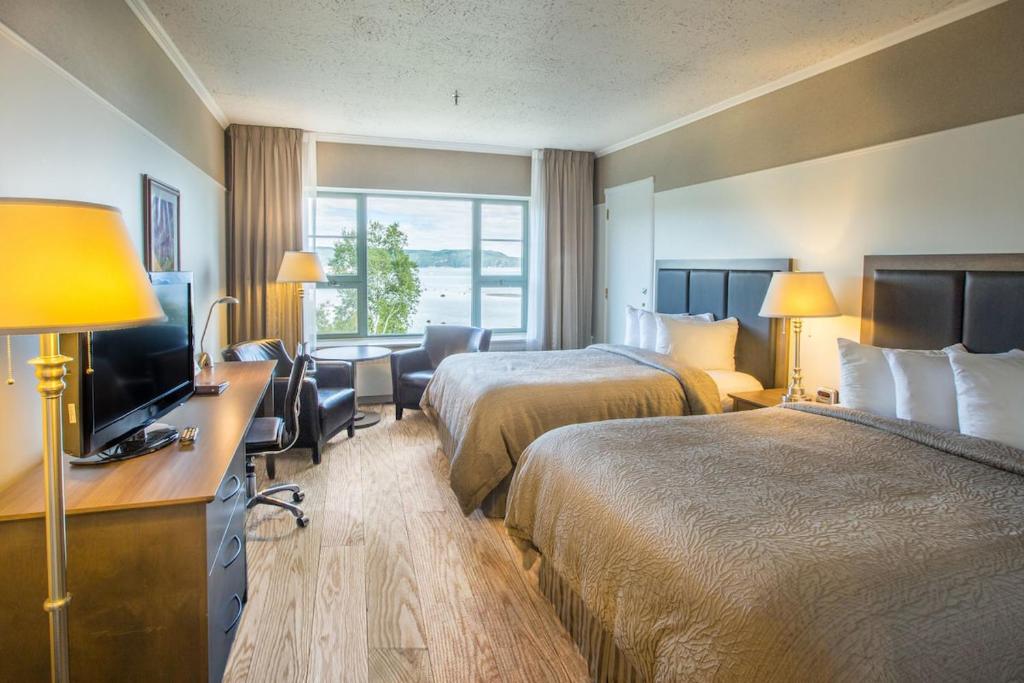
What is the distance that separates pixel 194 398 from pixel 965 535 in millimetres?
2975

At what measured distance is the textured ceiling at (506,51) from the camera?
296 centimetres

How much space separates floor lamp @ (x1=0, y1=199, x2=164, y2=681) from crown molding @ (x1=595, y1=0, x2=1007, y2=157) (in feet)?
11.8

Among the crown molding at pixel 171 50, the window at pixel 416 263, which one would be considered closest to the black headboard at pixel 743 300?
the window at pixel 416 263

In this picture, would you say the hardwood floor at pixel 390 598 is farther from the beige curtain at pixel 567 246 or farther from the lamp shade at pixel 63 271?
the beige curtain at pixel 567 246

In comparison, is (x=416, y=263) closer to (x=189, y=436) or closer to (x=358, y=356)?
(x=358, y=356)

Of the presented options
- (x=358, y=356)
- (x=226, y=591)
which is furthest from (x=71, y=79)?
(x=358, y=356)

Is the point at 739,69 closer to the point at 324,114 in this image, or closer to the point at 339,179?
the point at 324,114

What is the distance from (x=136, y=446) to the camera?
2.02 meters

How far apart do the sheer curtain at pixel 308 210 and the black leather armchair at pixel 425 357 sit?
961 mm

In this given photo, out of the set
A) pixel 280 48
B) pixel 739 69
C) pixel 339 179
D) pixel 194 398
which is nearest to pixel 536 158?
pixel 339 179

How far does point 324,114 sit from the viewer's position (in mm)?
4988

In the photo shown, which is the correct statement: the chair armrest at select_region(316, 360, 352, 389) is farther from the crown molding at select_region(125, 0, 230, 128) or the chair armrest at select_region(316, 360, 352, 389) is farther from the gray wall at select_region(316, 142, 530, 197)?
the crown molding at select_region(125, 0, 230, 128)

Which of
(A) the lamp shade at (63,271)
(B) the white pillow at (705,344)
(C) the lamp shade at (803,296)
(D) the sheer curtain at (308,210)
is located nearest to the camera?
(A) the lamp shade at (63,271)

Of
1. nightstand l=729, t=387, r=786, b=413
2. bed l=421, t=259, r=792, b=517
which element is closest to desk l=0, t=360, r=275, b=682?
bed l=421, t=259, r=792, b=517
